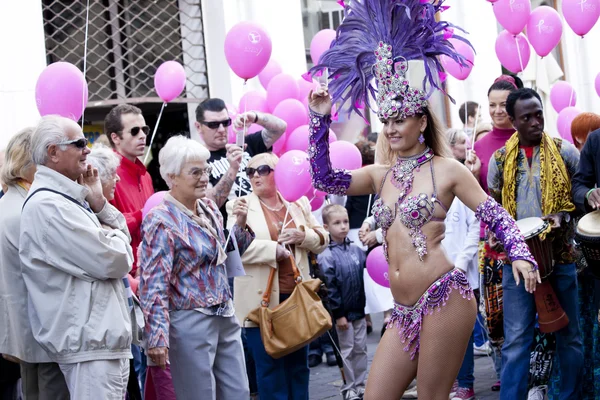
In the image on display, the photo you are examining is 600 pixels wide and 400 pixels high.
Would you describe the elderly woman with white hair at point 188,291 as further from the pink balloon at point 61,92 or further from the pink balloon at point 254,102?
the pink balloon at point 254,102

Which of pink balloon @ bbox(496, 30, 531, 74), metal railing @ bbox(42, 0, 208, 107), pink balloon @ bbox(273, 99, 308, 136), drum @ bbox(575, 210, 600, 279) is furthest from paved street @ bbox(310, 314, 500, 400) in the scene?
metal railing @ bbox(42, 0, 208, 107)

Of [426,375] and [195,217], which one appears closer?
[426,375]

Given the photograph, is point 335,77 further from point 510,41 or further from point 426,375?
point 510,41

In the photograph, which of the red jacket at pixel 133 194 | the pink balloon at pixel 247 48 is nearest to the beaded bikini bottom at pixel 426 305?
the red jacket at pixel 133 194

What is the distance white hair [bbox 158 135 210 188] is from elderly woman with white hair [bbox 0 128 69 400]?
2.45 ft

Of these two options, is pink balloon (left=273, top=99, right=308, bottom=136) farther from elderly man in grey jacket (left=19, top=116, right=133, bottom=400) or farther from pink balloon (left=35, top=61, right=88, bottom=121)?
elderly man in grey jacket (left=19, top=116, right=133, bottom=400)

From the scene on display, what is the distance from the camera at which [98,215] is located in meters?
5.06

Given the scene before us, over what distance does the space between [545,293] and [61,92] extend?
A: 3433mm

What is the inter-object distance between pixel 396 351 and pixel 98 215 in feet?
5.80

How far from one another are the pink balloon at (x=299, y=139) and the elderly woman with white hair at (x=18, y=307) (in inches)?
109

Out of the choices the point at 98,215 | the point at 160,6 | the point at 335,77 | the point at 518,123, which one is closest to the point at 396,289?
the point at 335,77

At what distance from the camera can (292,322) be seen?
20.7ft

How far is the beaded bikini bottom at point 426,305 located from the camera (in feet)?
15.0

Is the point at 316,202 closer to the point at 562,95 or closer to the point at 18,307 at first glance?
the point at 18,307
